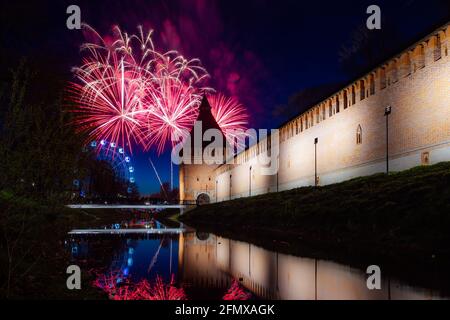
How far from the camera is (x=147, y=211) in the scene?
282 feet

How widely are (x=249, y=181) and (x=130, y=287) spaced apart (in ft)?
146

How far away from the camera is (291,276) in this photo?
25.3 feet

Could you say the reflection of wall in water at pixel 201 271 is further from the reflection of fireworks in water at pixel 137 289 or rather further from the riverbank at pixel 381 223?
the riverbank at pixel 381 223

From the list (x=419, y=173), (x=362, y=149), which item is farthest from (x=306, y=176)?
(x=419, y=173)

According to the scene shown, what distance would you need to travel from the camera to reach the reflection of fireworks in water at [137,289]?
6.10 metres

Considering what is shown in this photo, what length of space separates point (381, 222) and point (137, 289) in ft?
27.8

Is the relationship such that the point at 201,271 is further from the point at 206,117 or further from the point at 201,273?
the point at 206,117

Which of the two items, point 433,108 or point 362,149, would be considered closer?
point 433,108

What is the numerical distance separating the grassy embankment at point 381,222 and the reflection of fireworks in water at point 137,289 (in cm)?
448

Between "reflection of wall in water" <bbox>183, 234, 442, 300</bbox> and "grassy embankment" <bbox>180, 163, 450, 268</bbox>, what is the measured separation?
1.31m

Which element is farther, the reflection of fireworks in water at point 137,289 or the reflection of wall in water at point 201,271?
the reflection of wall in water at point 201,271

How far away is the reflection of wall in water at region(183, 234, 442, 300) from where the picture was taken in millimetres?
5922

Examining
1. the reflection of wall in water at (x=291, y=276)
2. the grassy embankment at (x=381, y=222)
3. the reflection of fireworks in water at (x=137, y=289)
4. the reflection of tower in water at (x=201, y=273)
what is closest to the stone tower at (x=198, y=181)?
the grassy embankment at (x=381, y=222)
